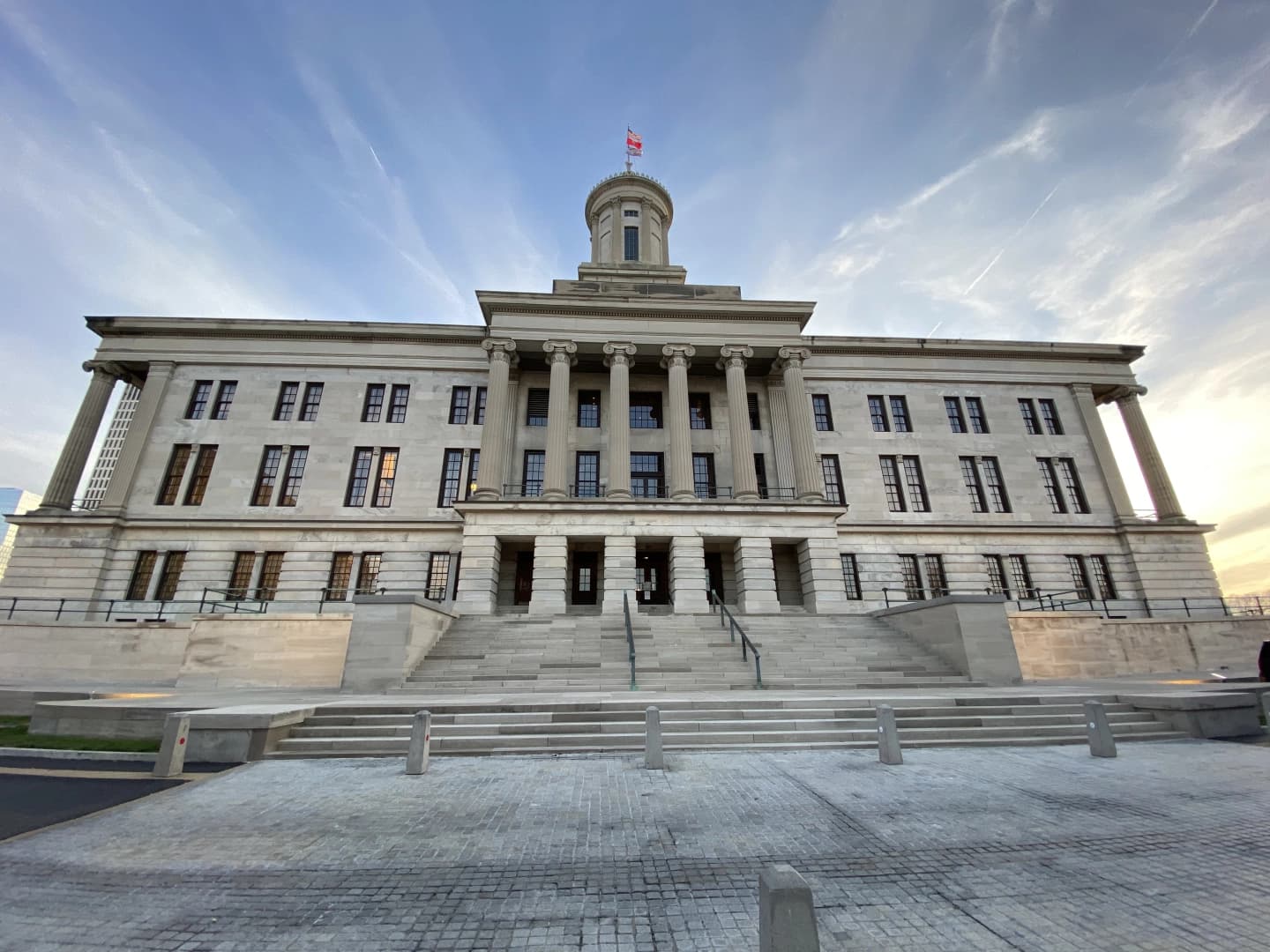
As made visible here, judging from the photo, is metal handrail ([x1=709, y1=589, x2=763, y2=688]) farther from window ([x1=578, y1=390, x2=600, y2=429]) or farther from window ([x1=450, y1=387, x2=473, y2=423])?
window ([x1=450, y1=387, x2=473, y2=423])

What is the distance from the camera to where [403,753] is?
8.66m

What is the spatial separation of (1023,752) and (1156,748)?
2.33 m

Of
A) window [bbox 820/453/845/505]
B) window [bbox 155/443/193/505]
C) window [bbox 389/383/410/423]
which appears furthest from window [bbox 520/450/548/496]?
window [bbox 155/443/193/505]

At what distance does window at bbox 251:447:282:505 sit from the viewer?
26.0 m

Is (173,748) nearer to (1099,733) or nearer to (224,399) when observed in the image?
(1099,733)

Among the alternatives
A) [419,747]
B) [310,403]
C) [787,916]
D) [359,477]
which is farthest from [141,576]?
[787,916]

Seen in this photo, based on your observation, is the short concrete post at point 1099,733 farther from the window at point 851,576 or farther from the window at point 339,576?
the window at point 339,576

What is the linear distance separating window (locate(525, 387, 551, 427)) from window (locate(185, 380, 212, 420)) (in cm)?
1726

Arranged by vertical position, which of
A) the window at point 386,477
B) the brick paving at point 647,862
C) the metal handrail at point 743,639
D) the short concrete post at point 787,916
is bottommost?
the brick paving at point 647,862

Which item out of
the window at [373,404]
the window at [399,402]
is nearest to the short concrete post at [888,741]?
the window at [399,402]

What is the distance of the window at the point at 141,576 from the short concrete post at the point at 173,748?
22287 millimetres

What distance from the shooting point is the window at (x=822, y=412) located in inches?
1157

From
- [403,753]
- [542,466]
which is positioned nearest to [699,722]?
[403,753]

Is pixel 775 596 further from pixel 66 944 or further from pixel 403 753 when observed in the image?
pixel 66 944
